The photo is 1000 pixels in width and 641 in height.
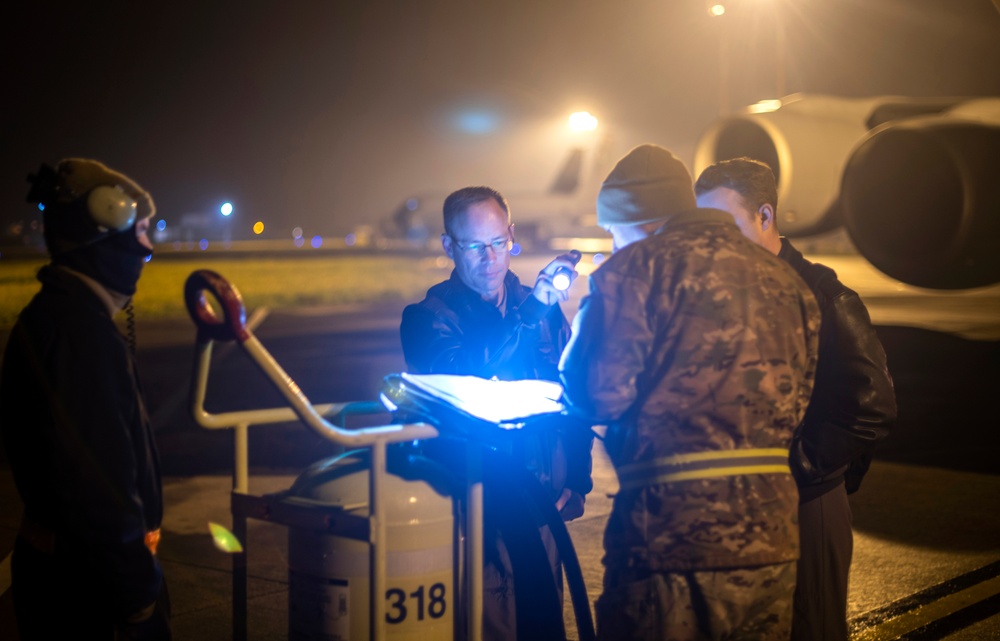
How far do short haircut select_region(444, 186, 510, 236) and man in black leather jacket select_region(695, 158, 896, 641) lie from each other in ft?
2.59

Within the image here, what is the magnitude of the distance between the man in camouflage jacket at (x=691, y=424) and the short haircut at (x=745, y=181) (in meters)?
0.85

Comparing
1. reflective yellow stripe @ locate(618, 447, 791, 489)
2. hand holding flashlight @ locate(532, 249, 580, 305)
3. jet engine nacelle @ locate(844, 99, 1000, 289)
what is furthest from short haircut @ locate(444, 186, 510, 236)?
jet engine nacelle @ locate(844, 99, 1000, 289)

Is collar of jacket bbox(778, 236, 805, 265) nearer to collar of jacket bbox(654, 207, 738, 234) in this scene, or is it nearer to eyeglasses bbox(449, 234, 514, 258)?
collar of jacket bbox(654, 207, 738, 234)

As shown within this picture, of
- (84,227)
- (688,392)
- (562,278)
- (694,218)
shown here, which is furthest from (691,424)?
(84,227)

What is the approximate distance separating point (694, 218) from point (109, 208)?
4.95ft

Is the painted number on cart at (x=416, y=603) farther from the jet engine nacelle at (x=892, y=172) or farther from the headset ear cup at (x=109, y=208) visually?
the jet engine nacelle at (x=892, y=172)

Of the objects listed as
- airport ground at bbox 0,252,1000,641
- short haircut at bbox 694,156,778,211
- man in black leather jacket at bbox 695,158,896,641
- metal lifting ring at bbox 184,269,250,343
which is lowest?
airport ground at bbox 0,252,1000,641

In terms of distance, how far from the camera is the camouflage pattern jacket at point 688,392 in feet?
8.48

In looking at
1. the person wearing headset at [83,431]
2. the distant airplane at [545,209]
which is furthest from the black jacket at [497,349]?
the distant airplane at [545,209]

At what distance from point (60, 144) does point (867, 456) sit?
67573 millimetres

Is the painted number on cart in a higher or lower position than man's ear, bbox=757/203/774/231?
lower

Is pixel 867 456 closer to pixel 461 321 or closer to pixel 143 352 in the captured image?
pixel 461 321

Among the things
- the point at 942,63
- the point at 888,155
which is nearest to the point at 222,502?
the point at 888,155

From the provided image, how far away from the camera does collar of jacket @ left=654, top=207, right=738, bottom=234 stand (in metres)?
2.71
